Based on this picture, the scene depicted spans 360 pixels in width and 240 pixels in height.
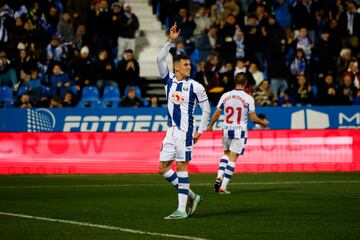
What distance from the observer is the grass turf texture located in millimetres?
11328

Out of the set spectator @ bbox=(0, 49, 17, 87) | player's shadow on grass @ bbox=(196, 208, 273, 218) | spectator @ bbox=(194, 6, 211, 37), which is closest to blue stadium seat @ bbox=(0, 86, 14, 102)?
spectator @ bbox=(0, 49, 17, 87)

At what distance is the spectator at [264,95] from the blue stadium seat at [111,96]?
410 centimetres

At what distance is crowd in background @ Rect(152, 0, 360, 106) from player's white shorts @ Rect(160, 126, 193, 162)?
1403cm

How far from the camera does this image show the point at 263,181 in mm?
20719

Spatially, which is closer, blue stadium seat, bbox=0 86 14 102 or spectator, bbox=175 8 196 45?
blue stadium seat, bbox=0 86 14 102

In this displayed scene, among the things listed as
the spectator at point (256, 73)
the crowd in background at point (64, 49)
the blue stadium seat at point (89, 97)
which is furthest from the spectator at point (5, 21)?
the spectator at point (256, 73)

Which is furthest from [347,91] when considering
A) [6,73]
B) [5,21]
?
[5,21]

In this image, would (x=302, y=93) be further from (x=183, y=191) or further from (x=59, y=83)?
(x=183, y=191)

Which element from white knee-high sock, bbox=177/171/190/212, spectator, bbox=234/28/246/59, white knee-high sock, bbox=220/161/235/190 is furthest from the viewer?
spectator, bbox=234/28/246/59

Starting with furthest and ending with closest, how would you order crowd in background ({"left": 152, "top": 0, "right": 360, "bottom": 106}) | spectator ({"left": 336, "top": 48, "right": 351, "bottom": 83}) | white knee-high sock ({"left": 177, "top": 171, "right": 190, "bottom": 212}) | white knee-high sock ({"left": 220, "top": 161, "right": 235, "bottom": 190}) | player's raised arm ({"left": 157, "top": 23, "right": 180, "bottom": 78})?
spectator ({"left": 336, "top": 48, "right": 351, "bottom": 83})
crowd in background ({"left": 152, "top": 0, "right": 360, "bottom": 106})
white knee-high sock ({"left": 220, "top": 161, "right": 235, "bottom": 190})
white knee-high sock ({"left": 177, "top": 171, "right": 190, "bottom": 212})
player's raised arm ({"left": 157, "top": 23, "right": 180, "bottom": 78})

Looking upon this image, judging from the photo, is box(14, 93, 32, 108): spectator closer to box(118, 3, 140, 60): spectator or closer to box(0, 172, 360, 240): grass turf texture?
box(118, 3, 140, 60): spectator

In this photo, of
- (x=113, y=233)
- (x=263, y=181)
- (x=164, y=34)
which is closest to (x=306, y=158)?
(x=263, y=181)

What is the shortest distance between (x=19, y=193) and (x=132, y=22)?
13.6 meters

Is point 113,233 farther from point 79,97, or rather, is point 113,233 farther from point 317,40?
point 317,40
